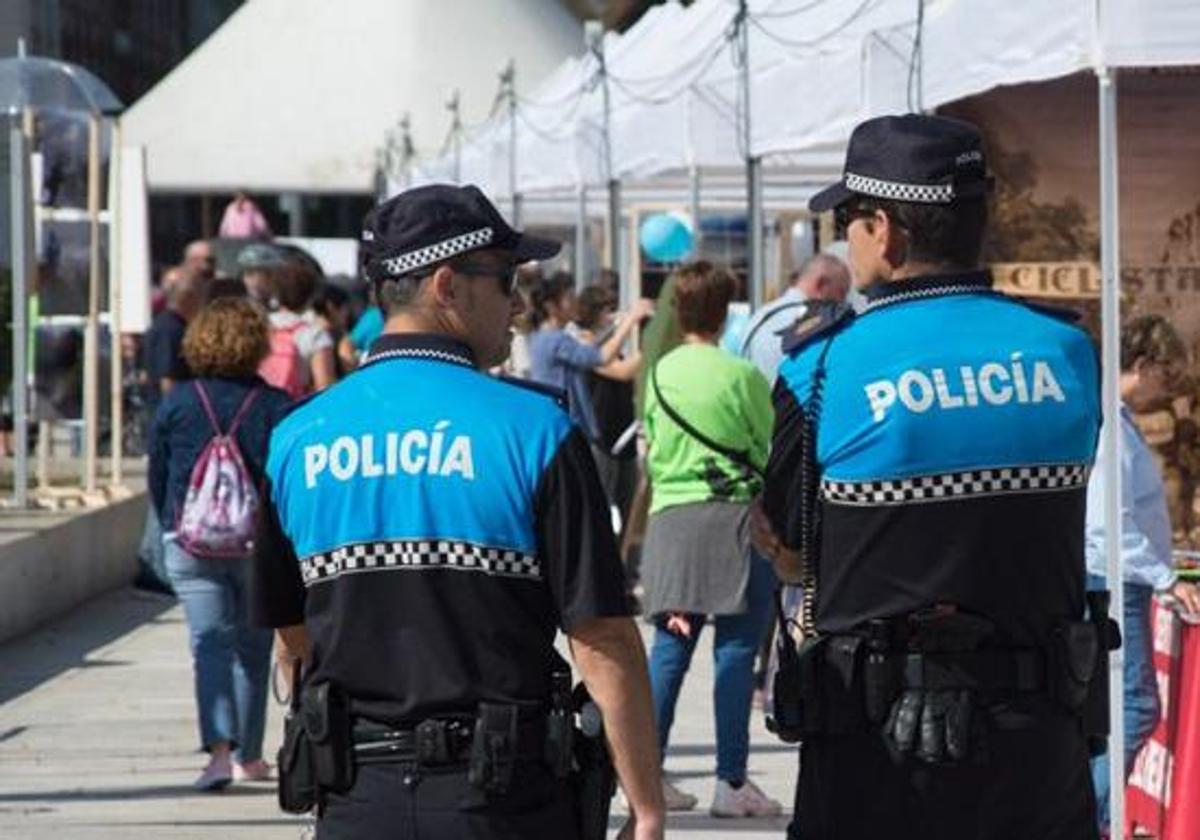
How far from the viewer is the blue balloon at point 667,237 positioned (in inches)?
906

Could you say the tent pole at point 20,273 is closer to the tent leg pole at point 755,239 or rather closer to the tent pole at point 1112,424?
the tent leg pole at point 755,239

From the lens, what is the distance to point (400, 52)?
37812mm

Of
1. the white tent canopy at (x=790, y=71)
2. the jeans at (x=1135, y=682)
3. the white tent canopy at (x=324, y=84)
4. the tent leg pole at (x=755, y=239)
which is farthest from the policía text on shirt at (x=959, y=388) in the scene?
the white tent canopy at (x=324, y=84)

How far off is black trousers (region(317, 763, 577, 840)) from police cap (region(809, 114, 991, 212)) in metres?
1.15

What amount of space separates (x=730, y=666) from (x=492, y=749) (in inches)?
209

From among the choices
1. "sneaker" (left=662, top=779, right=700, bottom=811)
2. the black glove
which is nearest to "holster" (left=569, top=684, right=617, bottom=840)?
the black glove

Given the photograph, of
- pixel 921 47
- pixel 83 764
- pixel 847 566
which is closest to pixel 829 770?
pixel 847 566

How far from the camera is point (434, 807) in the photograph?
486 cm

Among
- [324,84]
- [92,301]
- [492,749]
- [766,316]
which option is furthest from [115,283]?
[324,84]

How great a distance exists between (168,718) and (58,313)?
532 centimetres

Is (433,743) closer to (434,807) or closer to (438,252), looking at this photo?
(434,807)

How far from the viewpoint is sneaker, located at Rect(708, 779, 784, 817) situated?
1021 centimetres

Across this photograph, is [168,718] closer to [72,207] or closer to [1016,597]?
[72,207]

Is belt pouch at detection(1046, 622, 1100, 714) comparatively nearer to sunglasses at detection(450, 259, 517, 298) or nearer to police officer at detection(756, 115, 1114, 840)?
police officer at detection(756, 115, 1114, 840)
